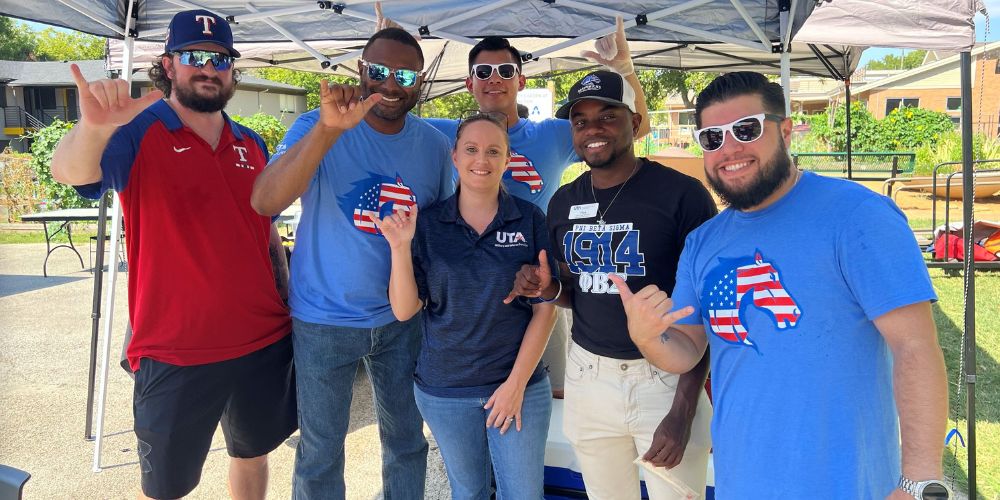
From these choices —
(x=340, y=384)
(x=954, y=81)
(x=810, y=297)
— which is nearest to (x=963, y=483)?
(x=810, y=297)

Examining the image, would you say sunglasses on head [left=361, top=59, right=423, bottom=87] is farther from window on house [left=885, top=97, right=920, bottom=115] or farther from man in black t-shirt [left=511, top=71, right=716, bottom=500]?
window on house [left=885, top=97, right=920, bottom=115]

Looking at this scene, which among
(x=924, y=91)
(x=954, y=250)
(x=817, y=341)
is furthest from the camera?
(x=924, y=91)

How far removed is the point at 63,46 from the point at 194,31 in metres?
59.1

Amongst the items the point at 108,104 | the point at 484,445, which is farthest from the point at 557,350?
the point at 108,104

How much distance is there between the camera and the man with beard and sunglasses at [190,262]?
2.46 m

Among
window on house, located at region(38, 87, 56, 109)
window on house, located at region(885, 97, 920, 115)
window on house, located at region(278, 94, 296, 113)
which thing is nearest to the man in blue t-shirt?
window on house, located at region(278, 94, 296, 113)

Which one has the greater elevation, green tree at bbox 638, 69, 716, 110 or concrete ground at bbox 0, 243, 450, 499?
green tree at bbox 638, 69, 716, 110

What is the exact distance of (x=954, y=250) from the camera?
9.15 meters

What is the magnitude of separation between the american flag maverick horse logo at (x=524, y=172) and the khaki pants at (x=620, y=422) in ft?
3.18

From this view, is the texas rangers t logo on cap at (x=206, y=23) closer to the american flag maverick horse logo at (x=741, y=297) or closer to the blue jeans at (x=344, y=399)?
the blue jeans at (x=344, y=399)

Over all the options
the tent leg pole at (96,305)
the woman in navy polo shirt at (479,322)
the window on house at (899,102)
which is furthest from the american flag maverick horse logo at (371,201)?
the window on house at (899,102)

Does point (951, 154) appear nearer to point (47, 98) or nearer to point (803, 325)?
point (803, 325)

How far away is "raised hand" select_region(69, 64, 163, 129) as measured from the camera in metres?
1.97

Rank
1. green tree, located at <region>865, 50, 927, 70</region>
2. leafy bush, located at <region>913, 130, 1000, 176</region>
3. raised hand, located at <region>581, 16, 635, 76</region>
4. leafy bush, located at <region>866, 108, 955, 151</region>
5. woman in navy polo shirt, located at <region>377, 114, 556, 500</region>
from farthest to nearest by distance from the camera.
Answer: green tree, located at <region>865, 50, 927, 70</region>
leafy bush, located at <region>866, 108, 955, 151</region>
leafy bush, located at <region>913, 130, 1000, 176</region>
raised hand, located at <region>581, 16, 635, 76</region>
woman in navy polo shirt, located at <region>377, 114, 556, 500</region>
